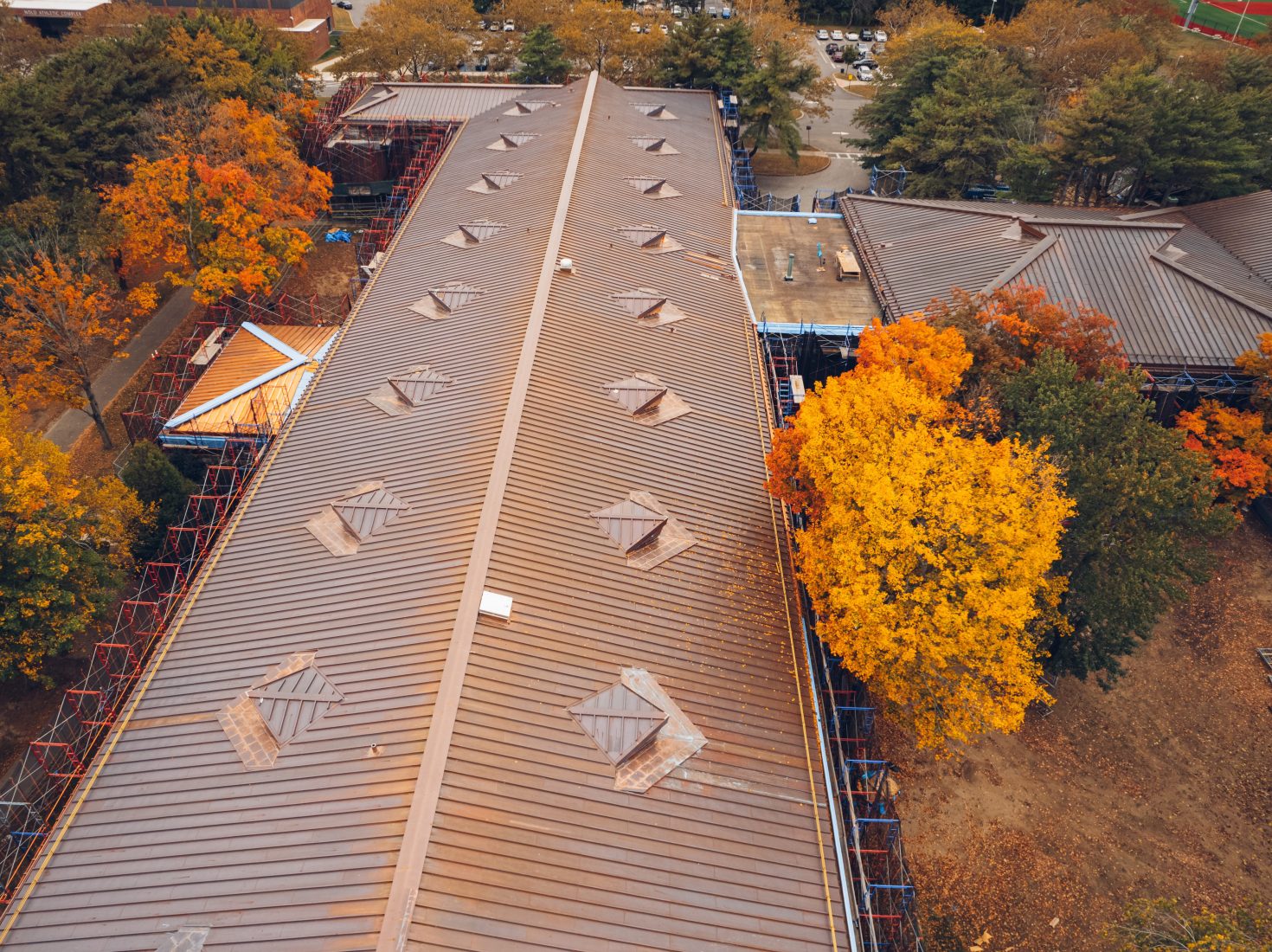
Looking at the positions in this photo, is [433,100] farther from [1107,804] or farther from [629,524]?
[1107,804]

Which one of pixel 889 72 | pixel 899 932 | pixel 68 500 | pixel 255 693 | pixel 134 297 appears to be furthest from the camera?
pixel 889 72

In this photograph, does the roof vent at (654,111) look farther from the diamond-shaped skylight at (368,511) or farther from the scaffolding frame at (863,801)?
the diamond-shaped skylight at (368,511)

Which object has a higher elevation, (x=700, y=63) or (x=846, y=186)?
(x=700, y=63)

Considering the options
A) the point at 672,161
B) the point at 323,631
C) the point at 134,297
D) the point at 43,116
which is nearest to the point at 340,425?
the point at 323,631

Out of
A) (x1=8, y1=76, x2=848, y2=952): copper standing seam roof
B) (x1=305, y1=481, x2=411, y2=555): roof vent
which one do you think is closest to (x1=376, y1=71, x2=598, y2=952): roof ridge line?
(x1=8, y1=76, x2=848, y2=952): copper standing seam roof

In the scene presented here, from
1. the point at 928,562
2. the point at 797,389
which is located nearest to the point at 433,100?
the point at 797,389

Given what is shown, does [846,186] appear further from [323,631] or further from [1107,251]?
[323,631]

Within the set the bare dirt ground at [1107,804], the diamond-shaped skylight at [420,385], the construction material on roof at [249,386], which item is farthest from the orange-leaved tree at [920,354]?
the construction material on roof at [249,386]
